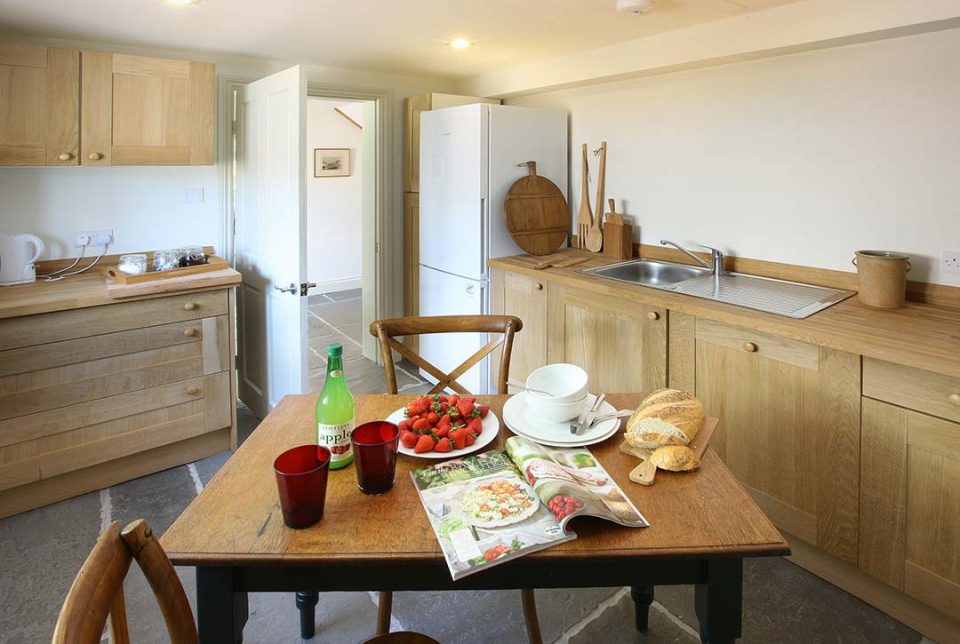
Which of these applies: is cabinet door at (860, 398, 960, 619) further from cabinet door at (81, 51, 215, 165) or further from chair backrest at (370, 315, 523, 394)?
cabinet door at (81, 51, 215, 165)

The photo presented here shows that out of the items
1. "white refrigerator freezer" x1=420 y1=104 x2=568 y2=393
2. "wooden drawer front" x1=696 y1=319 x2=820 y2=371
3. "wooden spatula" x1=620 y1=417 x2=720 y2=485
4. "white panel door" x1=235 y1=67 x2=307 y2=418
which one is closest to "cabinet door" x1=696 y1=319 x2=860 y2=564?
"wooden drawer front" x1=696 y1=319 x2=820 y2=371

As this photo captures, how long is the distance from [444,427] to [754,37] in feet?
7.03

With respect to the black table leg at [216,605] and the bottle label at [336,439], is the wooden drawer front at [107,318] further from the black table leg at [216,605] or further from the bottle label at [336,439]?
the black table leg at [216,605]

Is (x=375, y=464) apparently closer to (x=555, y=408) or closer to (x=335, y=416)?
(x=335, y=416)

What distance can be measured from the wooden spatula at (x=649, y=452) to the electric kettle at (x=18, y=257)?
279 centimetres

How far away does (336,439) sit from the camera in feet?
3.83

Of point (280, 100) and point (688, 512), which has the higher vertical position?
point (280, 100)

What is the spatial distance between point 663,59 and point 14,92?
9.27ft

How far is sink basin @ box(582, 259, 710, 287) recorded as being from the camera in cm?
298

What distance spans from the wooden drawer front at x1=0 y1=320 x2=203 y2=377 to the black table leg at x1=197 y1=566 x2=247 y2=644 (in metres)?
1.98

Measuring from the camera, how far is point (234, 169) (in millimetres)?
3357

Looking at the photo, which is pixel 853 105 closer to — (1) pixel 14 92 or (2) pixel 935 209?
(2) pixel 935 209

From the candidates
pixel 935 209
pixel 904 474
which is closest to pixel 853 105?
pixel 935 209

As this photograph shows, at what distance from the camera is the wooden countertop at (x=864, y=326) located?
1.70 metres
